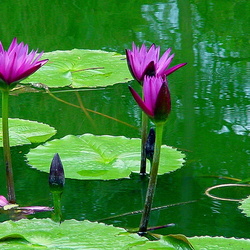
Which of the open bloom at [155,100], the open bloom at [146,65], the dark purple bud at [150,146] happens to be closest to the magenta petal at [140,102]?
the open bloom at [155,100]

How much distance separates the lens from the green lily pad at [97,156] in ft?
5.63

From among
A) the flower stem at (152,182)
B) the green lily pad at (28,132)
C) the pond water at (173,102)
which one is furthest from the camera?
the green lily pad at (28,132)

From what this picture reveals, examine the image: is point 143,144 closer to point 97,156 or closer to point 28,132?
point 97,156

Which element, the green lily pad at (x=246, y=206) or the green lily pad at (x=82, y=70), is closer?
the green lily pad at (x=246, y=206)

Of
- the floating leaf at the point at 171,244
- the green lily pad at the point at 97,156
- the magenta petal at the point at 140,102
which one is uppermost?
the magenta petal at the point at 140,102

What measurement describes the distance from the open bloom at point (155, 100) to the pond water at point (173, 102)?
321 mm

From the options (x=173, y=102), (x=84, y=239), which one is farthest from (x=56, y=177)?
(x=173, y=102)

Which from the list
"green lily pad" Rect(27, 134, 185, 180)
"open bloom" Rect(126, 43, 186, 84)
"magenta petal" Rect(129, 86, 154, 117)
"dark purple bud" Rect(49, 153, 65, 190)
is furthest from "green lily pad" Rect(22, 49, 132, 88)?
"magenta petal" Rect(129, 86, 154, 117)

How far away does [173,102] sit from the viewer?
230 cm

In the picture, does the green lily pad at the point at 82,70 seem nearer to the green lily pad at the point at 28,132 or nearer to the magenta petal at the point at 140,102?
the green lily pad at the point at 28,132

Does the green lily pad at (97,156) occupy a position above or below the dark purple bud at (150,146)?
below

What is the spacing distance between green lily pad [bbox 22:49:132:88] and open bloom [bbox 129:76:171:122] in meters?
1.26

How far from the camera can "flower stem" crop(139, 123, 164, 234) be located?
1.28 meters

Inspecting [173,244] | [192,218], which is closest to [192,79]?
[192,218]
